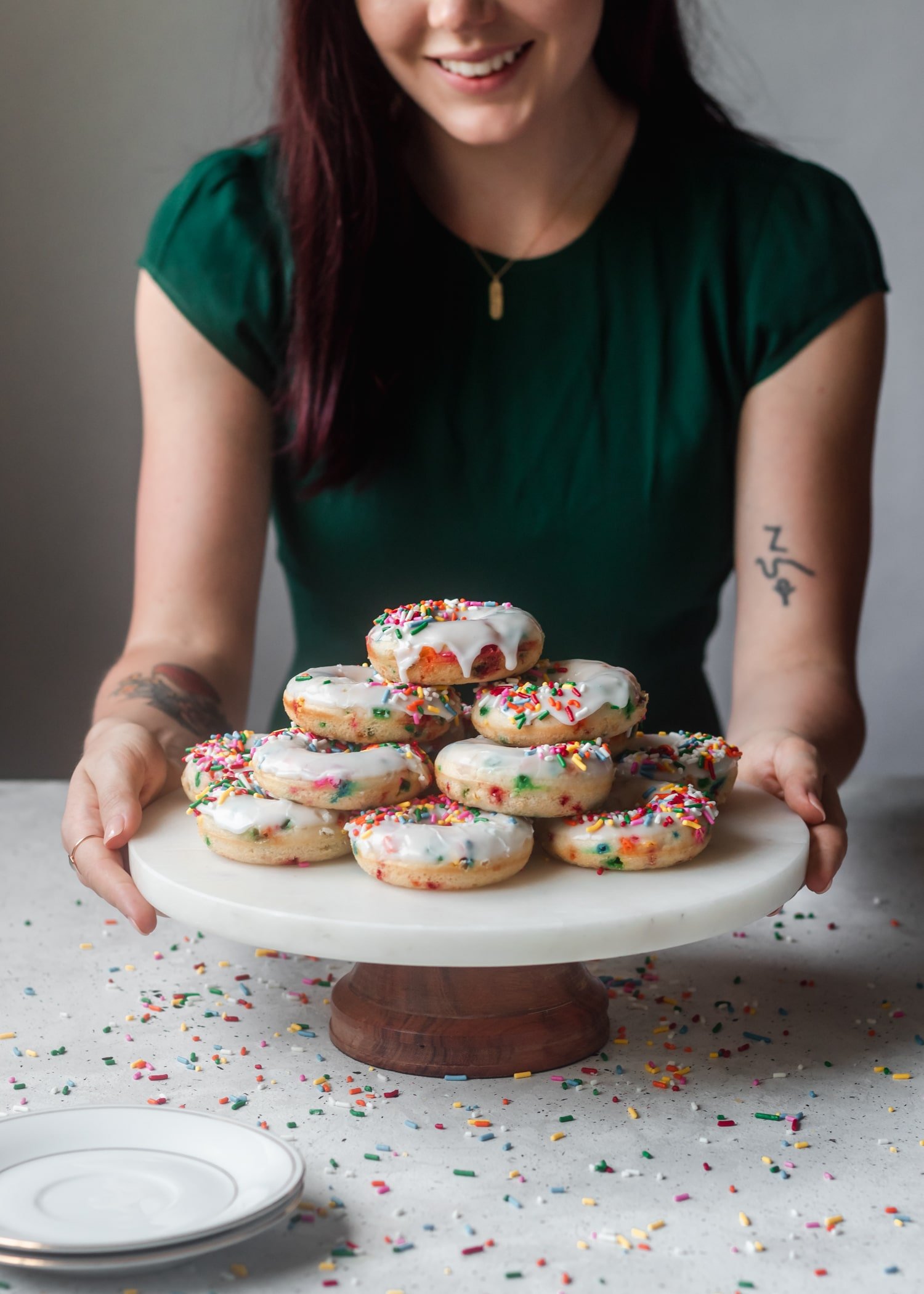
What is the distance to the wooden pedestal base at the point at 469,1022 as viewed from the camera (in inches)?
42.8

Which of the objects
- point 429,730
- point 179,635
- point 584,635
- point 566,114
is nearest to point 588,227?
point 566,114

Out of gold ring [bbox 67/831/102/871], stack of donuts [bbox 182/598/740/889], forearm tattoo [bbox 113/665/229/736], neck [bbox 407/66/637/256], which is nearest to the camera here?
stack of donuts [bbox 182/598/740/889]

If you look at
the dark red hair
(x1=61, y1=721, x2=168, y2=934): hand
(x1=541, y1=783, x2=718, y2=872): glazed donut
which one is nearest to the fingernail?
(x1=61, y1=721, x2=168, y2=934): hand

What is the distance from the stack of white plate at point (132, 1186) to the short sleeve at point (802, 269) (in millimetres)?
1302

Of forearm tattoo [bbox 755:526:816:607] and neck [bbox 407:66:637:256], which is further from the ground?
neck [bbox 407:66:637:256]

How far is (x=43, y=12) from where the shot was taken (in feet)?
10.7

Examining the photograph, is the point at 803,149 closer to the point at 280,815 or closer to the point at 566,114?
the point at 566,114

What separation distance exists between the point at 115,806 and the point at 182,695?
1.28 feet

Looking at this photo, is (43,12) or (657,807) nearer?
(657,807)

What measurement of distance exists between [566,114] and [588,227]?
0.49 ft

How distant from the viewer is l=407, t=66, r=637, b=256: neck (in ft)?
6.05

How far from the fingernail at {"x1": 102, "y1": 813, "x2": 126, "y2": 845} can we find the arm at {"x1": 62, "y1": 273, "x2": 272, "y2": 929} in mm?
364

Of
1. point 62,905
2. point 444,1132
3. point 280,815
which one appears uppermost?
point 280,815

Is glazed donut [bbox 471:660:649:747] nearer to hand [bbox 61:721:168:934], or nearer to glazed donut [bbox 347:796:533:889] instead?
glazed donut [bbox 347:796:533:889]
